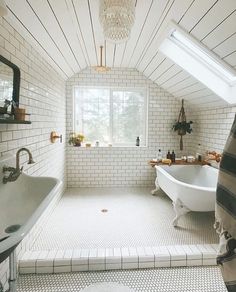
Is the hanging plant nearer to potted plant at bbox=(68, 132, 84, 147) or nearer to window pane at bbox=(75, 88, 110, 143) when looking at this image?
window pane at bbox=(75, 88, 110, 143)

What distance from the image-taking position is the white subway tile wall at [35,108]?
1804 millimetres

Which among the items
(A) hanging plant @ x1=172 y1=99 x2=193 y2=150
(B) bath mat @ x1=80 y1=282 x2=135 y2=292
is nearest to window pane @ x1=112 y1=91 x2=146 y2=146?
(A) hanging plant @ x1=172 y1=99 x2=193 y2=150

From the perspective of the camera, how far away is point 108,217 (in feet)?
10.0

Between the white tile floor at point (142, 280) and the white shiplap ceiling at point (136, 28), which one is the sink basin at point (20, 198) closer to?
the white tile floor at point (142, 280)

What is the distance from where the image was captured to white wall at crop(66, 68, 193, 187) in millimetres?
4203

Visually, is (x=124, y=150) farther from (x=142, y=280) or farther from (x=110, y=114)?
(x=142, y=280)

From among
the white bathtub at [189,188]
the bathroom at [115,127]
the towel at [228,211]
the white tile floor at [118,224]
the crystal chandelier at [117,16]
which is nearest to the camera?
the towel at [228,211]

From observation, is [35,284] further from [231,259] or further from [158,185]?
[158,185]

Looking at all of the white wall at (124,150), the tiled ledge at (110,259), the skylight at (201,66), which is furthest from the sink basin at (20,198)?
the white wall at (124,150)

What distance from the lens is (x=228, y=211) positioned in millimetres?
854

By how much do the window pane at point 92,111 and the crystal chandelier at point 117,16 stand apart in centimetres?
262

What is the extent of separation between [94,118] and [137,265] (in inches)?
118

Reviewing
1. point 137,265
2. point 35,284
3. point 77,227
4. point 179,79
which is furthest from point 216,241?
point 179,79

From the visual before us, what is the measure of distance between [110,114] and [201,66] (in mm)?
2038
